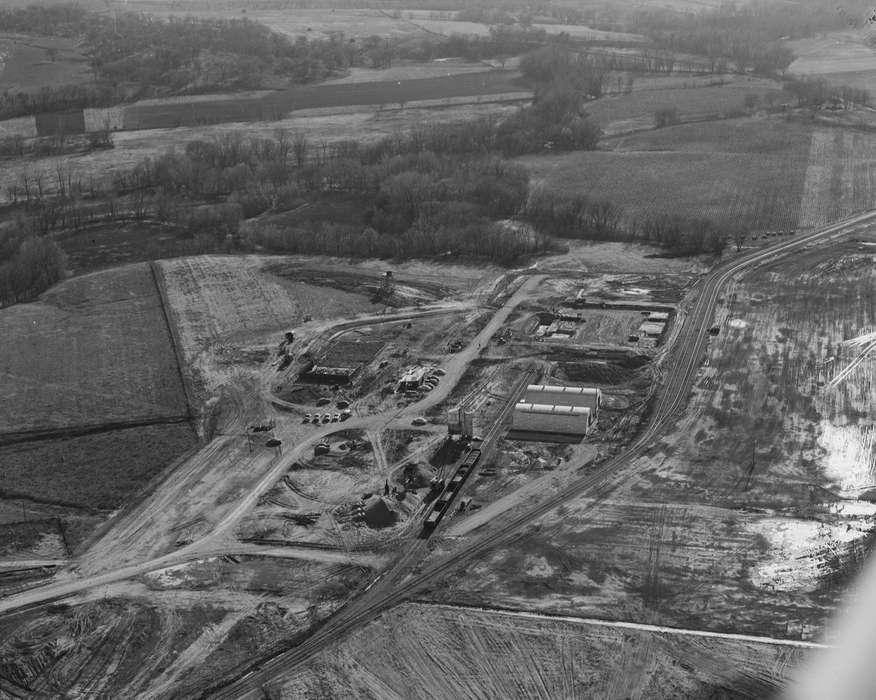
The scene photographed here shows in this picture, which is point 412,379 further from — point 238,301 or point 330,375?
point 238,301

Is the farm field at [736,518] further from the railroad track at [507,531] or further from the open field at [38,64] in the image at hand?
the open field at [38,64]

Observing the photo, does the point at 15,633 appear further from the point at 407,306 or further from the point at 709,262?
the point at 709,262

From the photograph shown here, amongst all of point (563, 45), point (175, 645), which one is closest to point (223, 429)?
point (175, 645)

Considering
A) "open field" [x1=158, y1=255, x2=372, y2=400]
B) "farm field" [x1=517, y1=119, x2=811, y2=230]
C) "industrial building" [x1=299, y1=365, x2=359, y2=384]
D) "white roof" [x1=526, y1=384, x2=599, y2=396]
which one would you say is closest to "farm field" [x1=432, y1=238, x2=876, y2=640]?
"white roof" [x1=526, y1=384, x2=599, y2=396]

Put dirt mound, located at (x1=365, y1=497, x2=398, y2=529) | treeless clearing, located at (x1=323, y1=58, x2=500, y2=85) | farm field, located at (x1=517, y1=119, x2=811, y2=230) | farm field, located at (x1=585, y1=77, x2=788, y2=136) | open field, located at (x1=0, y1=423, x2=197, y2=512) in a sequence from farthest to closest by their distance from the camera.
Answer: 1. treeless clearing, located at (x1=323, y1=58, x2=500, y2=85)
2. farm field, located at (x1=585, y1=77, x2=788, y2=136)
3. farm field, located at (x1=517, y1=119, x2=811, y2=230)
4. open field, located at (x1=0, y1=423, x2=197, y2=512)
5. dirt mound, located at (x1=365, y1=497, x2=398, y2=529)

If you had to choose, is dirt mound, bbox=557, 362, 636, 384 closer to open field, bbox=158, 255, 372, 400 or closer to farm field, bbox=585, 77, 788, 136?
open field, bbox=158, 255, 372, 400

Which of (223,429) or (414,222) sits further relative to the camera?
(414,222)

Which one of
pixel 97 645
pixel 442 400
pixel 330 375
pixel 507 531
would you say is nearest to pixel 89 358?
pixel 330 375
